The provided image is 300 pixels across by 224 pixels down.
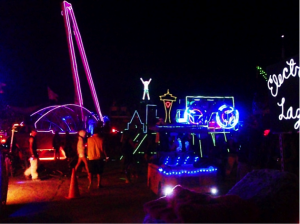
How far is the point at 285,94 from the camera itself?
176 inches

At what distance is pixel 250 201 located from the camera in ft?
10.1

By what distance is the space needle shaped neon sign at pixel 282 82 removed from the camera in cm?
425

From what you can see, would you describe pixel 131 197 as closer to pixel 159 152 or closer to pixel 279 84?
pixel 159 152

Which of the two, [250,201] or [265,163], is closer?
[250,201]

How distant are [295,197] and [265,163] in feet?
A: 15.5

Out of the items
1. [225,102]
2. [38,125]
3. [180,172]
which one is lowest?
[180,172]

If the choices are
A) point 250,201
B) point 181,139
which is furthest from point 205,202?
point 181,139

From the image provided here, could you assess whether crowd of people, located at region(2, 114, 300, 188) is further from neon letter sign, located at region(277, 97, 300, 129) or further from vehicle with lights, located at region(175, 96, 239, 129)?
vehicle with lights, located at region(175, 96, 239, 129)

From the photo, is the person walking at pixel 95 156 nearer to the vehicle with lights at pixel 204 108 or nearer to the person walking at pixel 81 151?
the person walking at pixel 81 151

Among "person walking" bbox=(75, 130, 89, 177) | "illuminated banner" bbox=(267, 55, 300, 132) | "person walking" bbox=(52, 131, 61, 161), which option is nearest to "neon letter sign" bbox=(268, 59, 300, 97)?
"illuminated banner" bbox=(267, 55, 300, 132)

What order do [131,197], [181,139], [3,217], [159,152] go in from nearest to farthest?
[3,217], [131,197], [159,152], [181,139]

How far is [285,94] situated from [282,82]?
0.53 feet

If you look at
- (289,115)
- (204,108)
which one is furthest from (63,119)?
(289,115)

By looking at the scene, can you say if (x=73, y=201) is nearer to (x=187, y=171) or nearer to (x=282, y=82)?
(x=187, y=171)
